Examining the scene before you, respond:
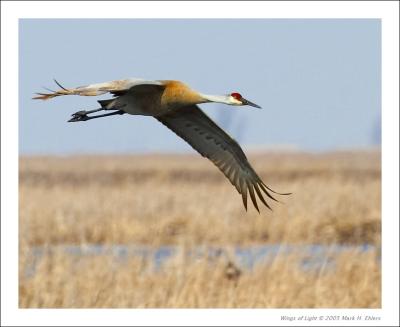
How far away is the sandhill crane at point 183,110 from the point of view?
3924mm

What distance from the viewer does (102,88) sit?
12.6 ft

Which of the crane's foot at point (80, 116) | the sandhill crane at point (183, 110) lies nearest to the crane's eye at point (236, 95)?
the sandhill crane at point (183, 110)

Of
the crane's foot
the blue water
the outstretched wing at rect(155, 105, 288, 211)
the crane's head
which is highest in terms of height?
the crane's head

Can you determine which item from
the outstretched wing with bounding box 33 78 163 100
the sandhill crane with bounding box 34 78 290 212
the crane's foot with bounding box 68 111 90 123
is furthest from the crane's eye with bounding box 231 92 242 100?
the crane's foot with bounding box 68 111 90 123

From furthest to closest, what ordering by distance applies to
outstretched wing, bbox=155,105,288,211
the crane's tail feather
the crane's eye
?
1. outstretched wing, bbox=155,105,288,211
2. the crane's eye
3. the crane's tail feather

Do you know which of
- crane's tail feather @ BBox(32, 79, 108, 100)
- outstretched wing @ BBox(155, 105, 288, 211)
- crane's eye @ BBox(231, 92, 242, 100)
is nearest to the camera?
crane's tail feather @ BBox(32, 79, 108, 100)

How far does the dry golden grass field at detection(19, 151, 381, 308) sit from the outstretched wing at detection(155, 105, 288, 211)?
2.96 ft

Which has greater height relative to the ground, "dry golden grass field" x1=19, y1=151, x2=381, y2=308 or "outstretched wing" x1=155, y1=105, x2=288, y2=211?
"outstretched wing" x1=155, y1=105, x2=288, y2=211

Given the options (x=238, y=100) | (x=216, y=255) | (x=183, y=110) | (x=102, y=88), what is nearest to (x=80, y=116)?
(x=102, y=88)

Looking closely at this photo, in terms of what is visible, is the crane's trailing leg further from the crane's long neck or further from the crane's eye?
the crane's eye

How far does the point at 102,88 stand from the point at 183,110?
132 centimetres

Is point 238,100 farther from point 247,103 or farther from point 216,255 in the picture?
point 216,255

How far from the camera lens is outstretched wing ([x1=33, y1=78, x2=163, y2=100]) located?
3.75 metres

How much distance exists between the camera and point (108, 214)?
12.2 metres
